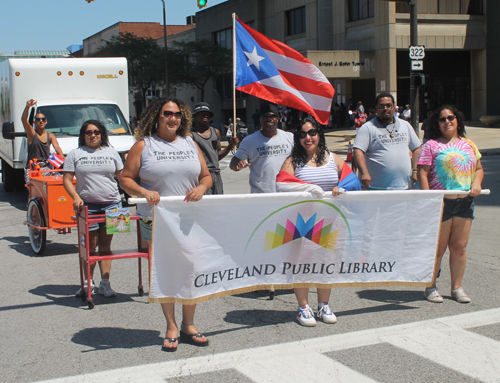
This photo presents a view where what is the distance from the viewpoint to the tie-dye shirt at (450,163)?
5602 mm

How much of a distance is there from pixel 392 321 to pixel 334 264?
726mm

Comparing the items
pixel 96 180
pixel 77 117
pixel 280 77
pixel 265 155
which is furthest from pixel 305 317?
pixel 77 117

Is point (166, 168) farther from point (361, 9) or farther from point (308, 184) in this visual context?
point (361, 9)

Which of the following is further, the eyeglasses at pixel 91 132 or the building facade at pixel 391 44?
the building facade at pixel 391 44

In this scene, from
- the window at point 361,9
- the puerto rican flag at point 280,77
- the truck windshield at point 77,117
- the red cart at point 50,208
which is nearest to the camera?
the puerto rican flag at point 280,77

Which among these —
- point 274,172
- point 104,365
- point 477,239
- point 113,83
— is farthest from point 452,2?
point 104,365

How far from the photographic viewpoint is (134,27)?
70000 millimetres

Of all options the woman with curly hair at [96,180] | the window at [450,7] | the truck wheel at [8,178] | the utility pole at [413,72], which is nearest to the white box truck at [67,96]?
the truck wheel at [8,178]

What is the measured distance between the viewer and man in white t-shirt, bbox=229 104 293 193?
599cm

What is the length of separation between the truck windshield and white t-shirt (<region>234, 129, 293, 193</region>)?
24.1 feet

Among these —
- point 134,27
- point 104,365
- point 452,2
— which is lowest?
point 104,365

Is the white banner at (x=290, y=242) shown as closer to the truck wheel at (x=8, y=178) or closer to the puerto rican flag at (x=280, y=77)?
the puerto rican flag at (x=280, y=77)

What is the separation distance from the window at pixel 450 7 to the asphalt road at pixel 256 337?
3084 centimetres

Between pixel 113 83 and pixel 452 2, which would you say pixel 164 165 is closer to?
pixel 113 83
